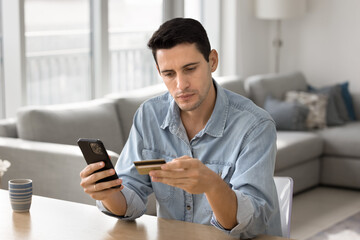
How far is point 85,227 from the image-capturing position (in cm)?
178

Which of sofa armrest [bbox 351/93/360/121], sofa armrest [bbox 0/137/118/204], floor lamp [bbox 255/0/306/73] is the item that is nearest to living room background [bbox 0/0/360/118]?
floor lamp [bbox 255/0/306/73]

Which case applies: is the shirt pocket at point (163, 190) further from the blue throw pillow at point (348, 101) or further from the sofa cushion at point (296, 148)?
the blue throw pillow at point (348, 101)

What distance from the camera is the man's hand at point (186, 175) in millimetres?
1559

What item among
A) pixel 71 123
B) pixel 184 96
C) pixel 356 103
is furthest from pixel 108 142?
pixel 356 103

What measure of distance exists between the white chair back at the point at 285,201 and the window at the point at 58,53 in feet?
8.82

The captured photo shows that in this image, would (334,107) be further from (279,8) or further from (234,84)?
(279,8)

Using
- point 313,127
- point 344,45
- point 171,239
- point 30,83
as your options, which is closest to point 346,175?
point 313,127

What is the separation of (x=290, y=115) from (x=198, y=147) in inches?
123

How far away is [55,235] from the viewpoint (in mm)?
1711

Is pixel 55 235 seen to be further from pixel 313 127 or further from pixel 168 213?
pixel 313 127

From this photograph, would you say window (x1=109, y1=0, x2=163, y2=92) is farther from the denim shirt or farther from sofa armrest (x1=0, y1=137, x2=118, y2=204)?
→ the denim shirt

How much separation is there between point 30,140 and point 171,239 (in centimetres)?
207

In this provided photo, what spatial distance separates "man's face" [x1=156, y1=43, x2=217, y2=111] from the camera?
188cm

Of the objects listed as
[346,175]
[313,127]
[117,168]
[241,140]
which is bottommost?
[346,175]
